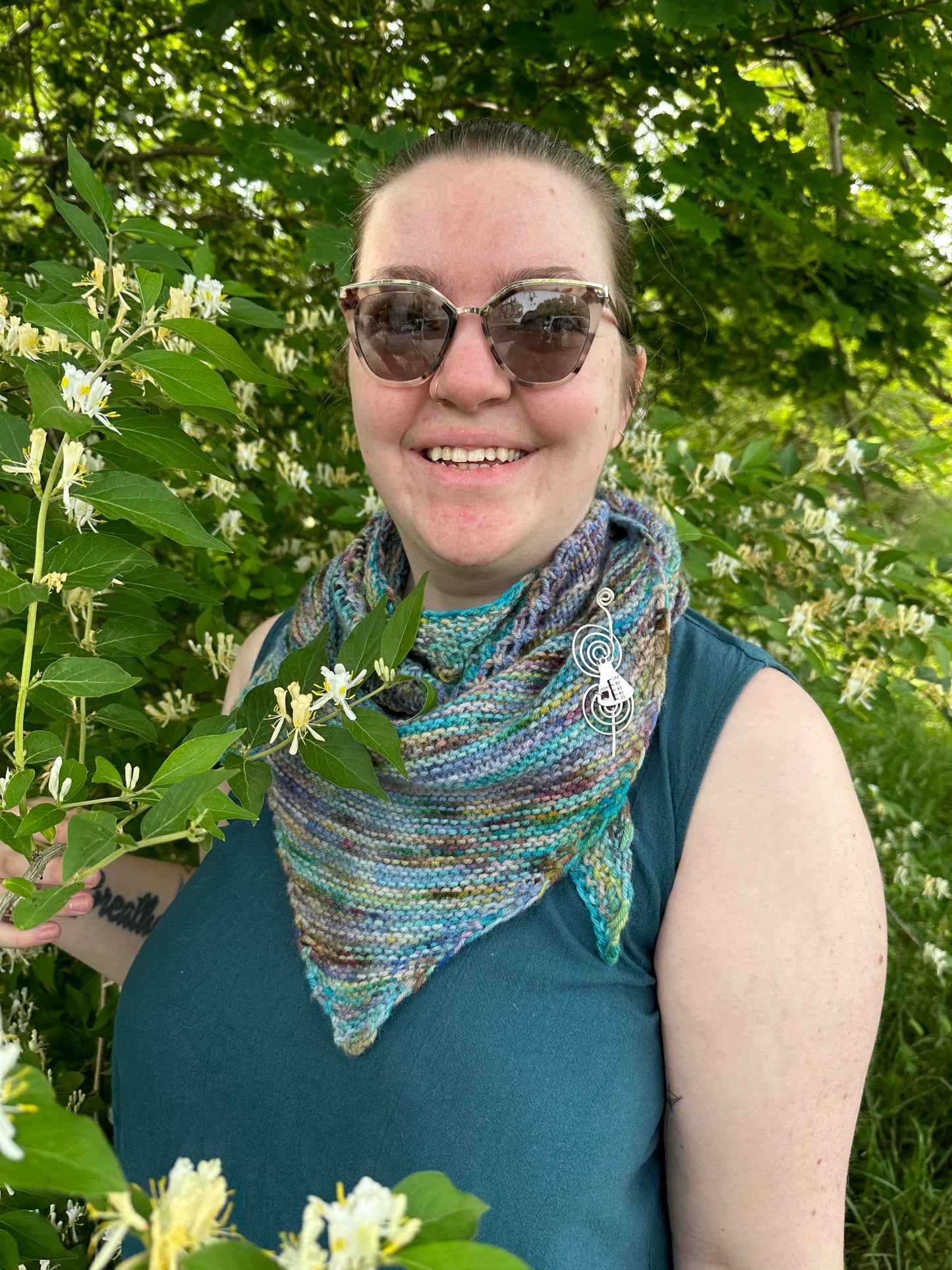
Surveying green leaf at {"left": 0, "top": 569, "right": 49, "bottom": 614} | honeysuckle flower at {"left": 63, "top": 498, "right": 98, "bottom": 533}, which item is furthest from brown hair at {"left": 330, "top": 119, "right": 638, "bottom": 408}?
green leaf at {"left": 0, "top": 569, "right": 49, "bottom": 614}

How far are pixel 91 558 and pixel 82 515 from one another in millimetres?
195

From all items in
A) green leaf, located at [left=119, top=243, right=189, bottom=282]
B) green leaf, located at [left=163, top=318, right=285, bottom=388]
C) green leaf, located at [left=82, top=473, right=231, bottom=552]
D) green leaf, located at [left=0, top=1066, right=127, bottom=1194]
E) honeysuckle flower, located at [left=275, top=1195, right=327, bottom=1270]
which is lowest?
honeysuckle flower, located at [left=275, top=1195, right=327, bottom=1270]

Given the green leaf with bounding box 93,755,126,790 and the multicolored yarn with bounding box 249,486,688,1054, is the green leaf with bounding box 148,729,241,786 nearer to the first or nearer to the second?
the green leaf with bounding box 93,755,126,790

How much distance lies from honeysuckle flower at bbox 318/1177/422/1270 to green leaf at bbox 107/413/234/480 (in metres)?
0.70

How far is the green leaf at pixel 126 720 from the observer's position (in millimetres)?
1193

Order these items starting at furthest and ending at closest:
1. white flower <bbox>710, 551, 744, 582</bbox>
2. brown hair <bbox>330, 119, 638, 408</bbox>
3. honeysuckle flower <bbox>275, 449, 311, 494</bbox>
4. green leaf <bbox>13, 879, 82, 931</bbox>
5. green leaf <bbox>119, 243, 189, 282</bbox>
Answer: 1. white flower <bbox>710, 551, 744, 582</bbox>
2. honeysuckle flower <bbox>275, 449, 311, 494</bbox>
3. brown hair <bbox>330, 119, 638, 408</bbox>
4. green leaf <bbox>119, 243, 189, 282</bbox>
5. green leaf <bbox>13, 879, 82, 931</bbox>

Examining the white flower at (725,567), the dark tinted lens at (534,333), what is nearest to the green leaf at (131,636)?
the dark tinted lens at (534,333)

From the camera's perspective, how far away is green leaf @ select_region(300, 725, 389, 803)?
39.8 inches

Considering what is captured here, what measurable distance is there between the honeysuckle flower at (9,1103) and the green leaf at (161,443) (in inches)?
24.9

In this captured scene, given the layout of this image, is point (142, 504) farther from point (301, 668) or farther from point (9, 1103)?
point (9, 1103)

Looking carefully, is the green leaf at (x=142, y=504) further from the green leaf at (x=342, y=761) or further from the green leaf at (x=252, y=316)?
the green leaf at (x=252, y=316)

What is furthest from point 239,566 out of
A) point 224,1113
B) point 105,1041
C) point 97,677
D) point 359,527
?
point 97,677

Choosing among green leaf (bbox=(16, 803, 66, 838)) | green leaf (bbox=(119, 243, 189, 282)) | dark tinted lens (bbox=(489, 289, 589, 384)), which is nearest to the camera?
green leaf (bbox=(16, 803, 66, 838))

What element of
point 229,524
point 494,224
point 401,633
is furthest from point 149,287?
point 229,524
